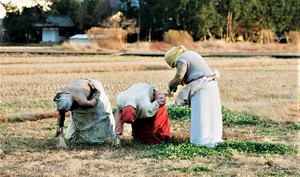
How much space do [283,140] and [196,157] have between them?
203 centimetres

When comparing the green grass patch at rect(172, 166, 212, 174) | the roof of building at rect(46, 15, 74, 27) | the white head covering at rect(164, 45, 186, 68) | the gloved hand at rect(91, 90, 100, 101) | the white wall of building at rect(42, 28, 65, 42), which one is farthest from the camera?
the white wall of building at rect(42, 28, 65, 42)

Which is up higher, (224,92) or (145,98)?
(145,98)

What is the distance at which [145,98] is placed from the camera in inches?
287

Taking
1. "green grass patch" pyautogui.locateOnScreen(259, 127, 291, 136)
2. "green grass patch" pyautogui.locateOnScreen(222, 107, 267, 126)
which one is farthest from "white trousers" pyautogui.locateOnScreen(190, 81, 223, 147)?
"green grass patch" pyautogui.locateOnScreen(222, 107, 267, 126)

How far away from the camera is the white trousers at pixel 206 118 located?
739cm

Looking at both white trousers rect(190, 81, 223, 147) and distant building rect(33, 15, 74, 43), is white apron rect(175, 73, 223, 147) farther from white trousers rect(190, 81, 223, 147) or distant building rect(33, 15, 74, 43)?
distant building rect(33, 15, 74, 43)

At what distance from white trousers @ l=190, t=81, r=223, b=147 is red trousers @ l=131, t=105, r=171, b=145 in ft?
1.47

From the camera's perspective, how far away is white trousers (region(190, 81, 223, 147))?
739 centimetres

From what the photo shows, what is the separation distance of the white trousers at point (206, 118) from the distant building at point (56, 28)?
42630 mm

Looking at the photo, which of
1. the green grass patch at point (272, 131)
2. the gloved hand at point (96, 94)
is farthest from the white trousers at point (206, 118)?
the green grass patch at point (272, 131)

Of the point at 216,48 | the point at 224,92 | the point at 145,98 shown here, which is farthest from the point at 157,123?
the point at 216,48

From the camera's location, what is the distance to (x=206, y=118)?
7426mm

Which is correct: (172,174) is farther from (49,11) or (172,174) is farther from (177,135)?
(49,11)

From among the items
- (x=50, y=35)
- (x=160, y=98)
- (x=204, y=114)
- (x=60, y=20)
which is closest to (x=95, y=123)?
(x=160, y=98)
